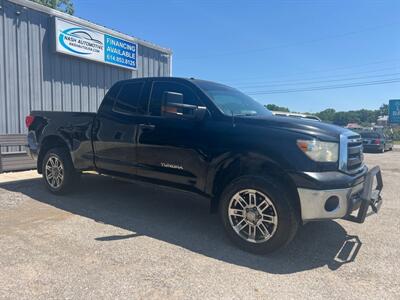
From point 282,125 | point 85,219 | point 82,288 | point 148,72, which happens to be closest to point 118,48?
point 148,72

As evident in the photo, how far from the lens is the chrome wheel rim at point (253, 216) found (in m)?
3.79

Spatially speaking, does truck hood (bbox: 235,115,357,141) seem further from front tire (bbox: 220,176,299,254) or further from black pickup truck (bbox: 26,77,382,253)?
front tire (bbox: 220,176,299,254)

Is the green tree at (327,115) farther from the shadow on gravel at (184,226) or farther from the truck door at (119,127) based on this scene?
the truck door at (119,127)

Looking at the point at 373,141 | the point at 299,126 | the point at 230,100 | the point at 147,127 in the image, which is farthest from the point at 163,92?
the point at 373,141

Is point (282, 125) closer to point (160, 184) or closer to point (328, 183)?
point (328, 183)

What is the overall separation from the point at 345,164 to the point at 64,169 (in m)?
4.43

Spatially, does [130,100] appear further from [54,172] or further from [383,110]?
[383,110]

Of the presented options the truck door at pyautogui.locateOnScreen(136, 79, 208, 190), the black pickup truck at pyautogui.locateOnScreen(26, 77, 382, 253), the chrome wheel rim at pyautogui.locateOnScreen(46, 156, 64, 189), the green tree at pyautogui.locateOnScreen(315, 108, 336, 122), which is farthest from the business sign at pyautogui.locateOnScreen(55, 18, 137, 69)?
the green tree at pyautogui.locateOnScreen(315, 108, 336, 122)

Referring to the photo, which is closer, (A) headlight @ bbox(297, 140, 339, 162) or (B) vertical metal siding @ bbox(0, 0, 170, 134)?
(A) headlight @ bbox(297, 140, 339, 162)

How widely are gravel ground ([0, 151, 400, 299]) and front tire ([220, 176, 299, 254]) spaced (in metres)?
0.17

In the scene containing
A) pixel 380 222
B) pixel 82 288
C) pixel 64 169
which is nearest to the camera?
pixel 82 288

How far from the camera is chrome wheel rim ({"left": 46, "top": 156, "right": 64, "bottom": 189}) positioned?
19.7 feet

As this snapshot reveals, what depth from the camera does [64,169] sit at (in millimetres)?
5926

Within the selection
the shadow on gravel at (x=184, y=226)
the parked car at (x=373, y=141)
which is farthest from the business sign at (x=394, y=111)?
the shadow on gravel at (x=184, y=226)
